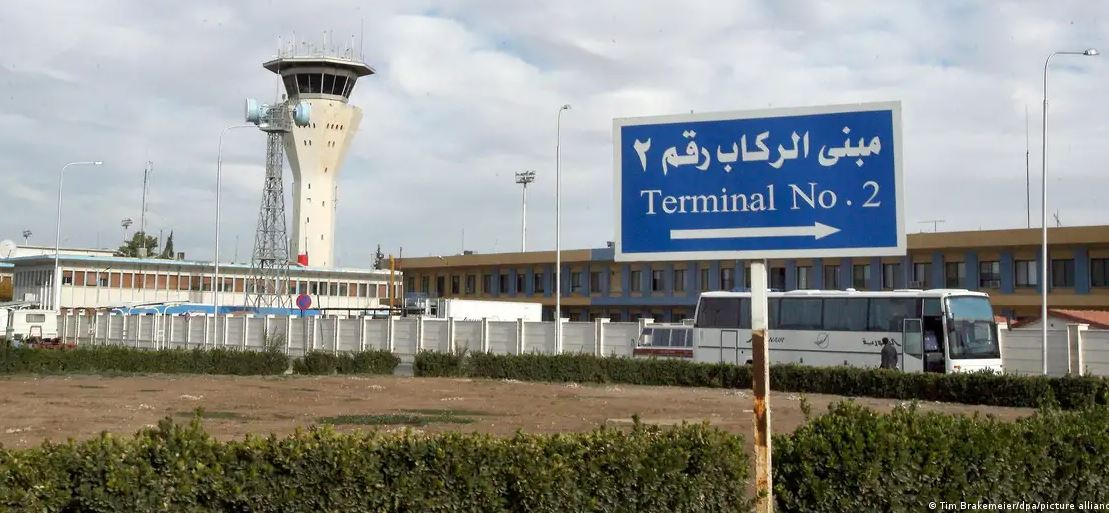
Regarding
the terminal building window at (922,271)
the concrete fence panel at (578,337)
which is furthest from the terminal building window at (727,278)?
the concrete fence panel at (578,337)

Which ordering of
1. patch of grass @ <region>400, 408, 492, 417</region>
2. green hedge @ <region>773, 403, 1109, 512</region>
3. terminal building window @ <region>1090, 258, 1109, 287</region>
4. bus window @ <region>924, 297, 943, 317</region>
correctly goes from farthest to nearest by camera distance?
terminal building window @ <region>1090, 258, 1109, 287</region> → bus window @ <region>924, 297, 943, 317</region> → patch of grass @ <region>400, 408, 492, 417</region> → green hedge @ <region>773, 403, 1109, 512</region>

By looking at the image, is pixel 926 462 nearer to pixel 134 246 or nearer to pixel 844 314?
pixel 844 314

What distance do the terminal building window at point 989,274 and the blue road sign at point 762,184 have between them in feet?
164

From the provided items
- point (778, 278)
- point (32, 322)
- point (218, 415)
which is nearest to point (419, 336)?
point (778, 278)

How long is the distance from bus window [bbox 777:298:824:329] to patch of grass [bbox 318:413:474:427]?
16.3m

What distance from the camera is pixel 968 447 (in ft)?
26.5

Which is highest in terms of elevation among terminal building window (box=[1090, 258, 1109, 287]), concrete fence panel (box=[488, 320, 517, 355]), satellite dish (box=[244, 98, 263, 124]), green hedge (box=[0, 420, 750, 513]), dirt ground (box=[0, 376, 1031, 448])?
satellite dish (box=[244, 98, 263, 124])

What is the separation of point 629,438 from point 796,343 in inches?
1060

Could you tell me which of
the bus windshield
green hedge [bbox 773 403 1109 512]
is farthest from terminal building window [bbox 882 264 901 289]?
green hedge [bbox 773 403 1109 512]

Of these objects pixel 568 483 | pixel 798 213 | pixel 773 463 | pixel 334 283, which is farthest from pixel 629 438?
pixel 334 283

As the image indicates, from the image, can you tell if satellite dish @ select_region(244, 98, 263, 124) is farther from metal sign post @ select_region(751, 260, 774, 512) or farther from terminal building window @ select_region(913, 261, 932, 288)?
metal sign post @ select_region(751, 260, 774, 512)

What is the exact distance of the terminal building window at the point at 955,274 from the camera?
2131 inches

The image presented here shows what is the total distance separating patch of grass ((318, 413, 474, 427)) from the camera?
1906cm

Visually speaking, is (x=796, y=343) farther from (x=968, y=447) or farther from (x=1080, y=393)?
(x=968, y=447)
